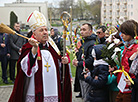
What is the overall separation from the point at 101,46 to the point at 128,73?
1.05 metres

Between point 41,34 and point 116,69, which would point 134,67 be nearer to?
point 116,69

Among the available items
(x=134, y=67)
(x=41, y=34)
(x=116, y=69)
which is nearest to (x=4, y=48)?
(x=41, y=34)

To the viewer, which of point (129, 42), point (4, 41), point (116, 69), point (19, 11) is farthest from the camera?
point (19, 11)

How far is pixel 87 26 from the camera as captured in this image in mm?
5824

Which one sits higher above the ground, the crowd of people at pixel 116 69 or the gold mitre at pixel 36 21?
the gold mitre at pixel 36 21

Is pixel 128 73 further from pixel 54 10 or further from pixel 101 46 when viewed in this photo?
pixel 54 10

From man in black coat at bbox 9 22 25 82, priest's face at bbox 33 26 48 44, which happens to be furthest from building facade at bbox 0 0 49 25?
priest's face at bbox 33 26 48 44

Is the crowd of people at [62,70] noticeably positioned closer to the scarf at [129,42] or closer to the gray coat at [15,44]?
the scarf at [129,42]

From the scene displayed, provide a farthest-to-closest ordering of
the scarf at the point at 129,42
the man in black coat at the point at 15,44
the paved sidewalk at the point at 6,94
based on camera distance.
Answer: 1. the man in black coat at the point at 15,44
2. the paved sidewalk at the point at 6,94
3. the scarf at the point at 129,42

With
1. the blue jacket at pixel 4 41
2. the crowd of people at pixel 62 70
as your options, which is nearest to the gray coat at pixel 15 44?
the blue jacket at pixel 4 41

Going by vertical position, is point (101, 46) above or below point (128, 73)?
above

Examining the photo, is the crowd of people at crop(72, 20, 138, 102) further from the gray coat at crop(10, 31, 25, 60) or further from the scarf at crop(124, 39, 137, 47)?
the gray coat at crop(10, 31, 25, 60)

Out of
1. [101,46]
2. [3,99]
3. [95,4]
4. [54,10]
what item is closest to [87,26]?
[101,46]

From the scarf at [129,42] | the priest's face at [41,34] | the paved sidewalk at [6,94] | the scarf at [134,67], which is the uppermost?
the priest's face at [41,34]
